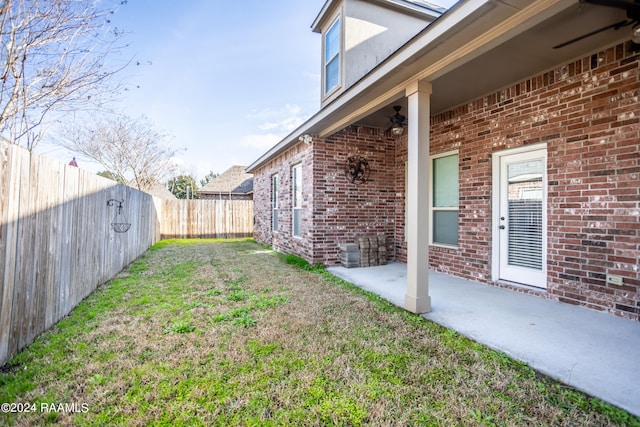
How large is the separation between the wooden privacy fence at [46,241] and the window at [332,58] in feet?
15.9

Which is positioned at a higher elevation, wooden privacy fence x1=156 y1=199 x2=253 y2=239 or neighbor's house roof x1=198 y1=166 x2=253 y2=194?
neighbor's house roof x1=198 y1=166 x2=253 y2=194

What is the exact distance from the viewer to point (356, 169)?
250 inches

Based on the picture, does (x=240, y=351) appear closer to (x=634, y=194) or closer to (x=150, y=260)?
(x=634, y=194)

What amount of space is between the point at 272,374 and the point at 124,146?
56.7 ft

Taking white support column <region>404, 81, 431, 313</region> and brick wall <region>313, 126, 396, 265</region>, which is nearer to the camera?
white support column <region>404, 81, 431, 313</region>

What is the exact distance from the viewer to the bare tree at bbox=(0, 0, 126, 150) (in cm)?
337

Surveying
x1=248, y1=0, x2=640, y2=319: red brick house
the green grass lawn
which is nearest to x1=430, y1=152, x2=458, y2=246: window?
x1=248, y1=0, x2=640, y2=319: red brick house

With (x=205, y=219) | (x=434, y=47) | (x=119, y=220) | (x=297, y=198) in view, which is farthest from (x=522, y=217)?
(x=205, y=219)

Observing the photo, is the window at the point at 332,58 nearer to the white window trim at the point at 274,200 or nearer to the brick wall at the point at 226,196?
the white window trim at the point at 274,200

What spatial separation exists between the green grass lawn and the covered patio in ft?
0.63

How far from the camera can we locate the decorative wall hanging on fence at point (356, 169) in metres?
6.35

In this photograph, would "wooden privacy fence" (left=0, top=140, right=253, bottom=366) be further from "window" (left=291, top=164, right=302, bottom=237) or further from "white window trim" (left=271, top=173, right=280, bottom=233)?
"white window trim" (left=271, top=173, right=280, bottom=233)

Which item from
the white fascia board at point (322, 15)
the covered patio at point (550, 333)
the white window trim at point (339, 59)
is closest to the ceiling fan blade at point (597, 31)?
the covered patio at point (550, 333)

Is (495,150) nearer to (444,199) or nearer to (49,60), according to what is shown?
(444,199)
